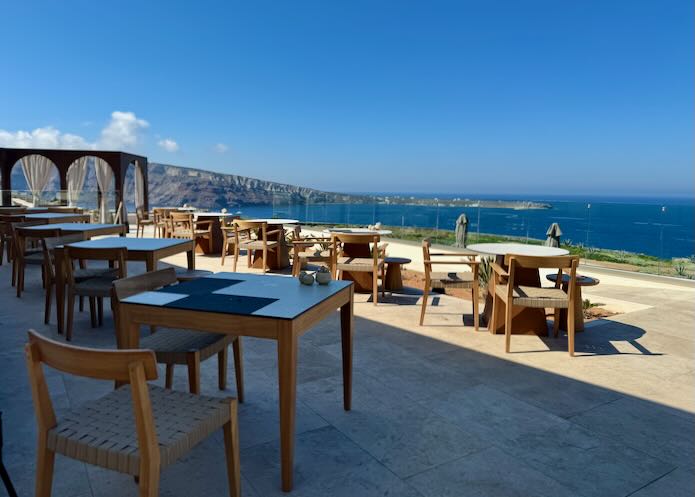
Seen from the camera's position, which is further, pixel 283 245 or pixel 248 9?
pixel 248 9

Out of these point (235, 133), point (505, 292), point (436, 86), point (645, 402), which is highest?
point (436, 86)

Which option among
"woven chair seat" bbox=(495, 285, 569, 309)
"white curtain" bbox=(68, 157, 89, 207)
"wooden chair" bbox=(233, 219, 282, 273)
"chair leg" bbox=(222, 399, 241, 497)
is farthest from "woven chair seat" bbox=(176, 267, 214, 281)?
"white curtain" bbox=(68, 157, 89, 207)

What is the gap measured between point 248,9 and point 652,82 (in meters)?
21.7

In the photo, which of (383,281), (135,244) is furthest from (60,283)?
(383,281)

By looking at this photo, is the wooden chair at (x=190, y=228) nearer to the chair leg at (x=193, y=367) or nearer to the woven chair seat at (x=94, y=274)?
the woven chair seat at (x=94, y=274)

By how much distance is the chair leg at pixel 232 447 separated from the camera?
1594 mm

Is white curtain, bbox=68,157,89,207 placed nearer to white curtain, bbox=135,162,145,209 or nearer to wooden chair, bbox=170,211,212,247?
white curtain, bbox=135,162,145,209

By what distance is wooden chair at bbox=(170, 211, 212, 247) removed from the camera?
8.58 metres

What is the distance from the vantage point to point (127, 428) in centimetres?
144

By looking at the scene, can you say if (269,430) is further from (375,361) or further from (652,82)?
(652,82)

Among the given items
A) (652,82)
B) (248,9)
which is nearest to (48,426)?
(248,9)

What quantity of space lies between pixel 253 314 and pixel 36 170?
17.6 m

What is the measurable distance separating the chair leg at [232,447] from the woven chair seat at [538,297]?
2.55m

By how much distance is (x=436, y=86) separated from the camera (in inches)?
1168
